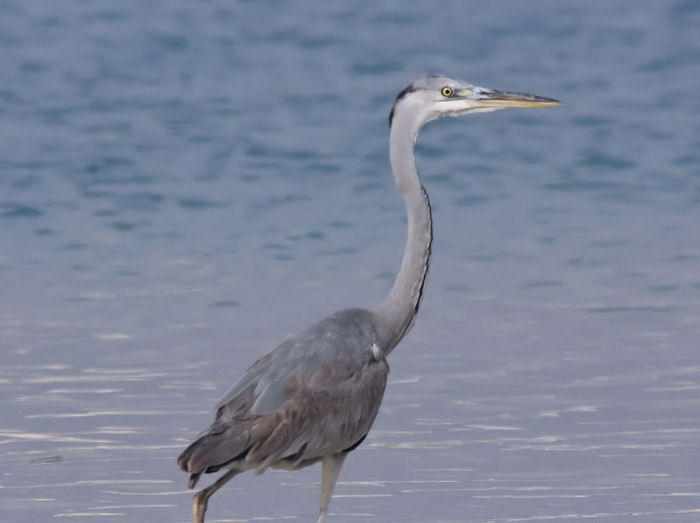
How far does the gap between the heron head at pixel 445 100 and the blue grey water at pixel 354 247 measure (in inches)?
54.5

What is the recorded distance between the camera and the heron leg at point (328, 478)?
678cm

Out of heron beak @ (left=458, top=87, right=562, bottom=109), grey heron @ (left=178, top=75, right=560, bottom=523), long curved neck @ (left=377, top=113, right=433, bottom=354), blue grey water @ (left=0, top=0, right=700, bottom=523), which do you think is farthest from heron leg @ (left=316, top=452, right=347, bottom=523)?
heron beak @ (left=458, top=87, right=562, bottom=109)

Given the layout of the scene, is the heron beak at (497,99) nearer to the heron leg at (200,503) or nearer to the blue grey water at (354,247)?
the blue grey water at (354,247)

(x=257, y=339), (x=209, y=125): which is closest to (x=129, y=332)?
(x=257, y=339)

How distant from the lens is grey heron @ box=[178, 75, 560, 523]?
6660 mm

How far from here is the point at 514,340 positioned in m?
9.41

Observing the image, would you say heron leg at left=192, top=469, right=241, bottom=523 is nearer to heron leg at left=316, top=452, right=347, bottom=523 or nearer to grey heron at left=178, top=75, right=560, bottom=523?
grey heron at left=178, top=75, right=560, bottom=523

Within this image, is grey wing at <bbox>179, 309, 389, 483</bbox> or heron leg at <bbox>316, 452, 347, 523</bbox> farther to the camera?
heron leg at <bbox>316, 452, 347, 523</bbox>

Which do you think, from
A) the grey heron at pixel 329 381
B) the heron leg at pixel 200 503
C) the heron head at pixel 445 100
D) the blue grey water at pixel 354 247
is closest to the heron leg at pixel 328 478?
the grey heron at pixel 329 381

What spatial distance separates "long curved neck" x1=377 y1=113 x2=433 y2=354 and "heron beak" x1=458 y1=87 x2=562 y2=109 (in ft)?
1.04

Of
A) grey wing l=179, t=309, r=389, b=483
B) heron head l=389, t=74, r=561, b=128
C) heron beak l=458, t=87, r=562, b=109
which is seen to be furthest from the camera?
heron beak l=458, t=87, r=562, b=109

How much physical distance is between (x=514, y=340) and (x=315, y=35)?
423 inches

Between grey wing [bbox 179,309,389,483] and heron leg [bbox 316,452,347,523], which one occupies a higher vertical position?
grey wing [bbox 179,309,389,483]

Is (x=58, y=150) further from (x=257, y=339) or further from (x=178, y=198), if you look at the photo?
(x=257, y=339)
